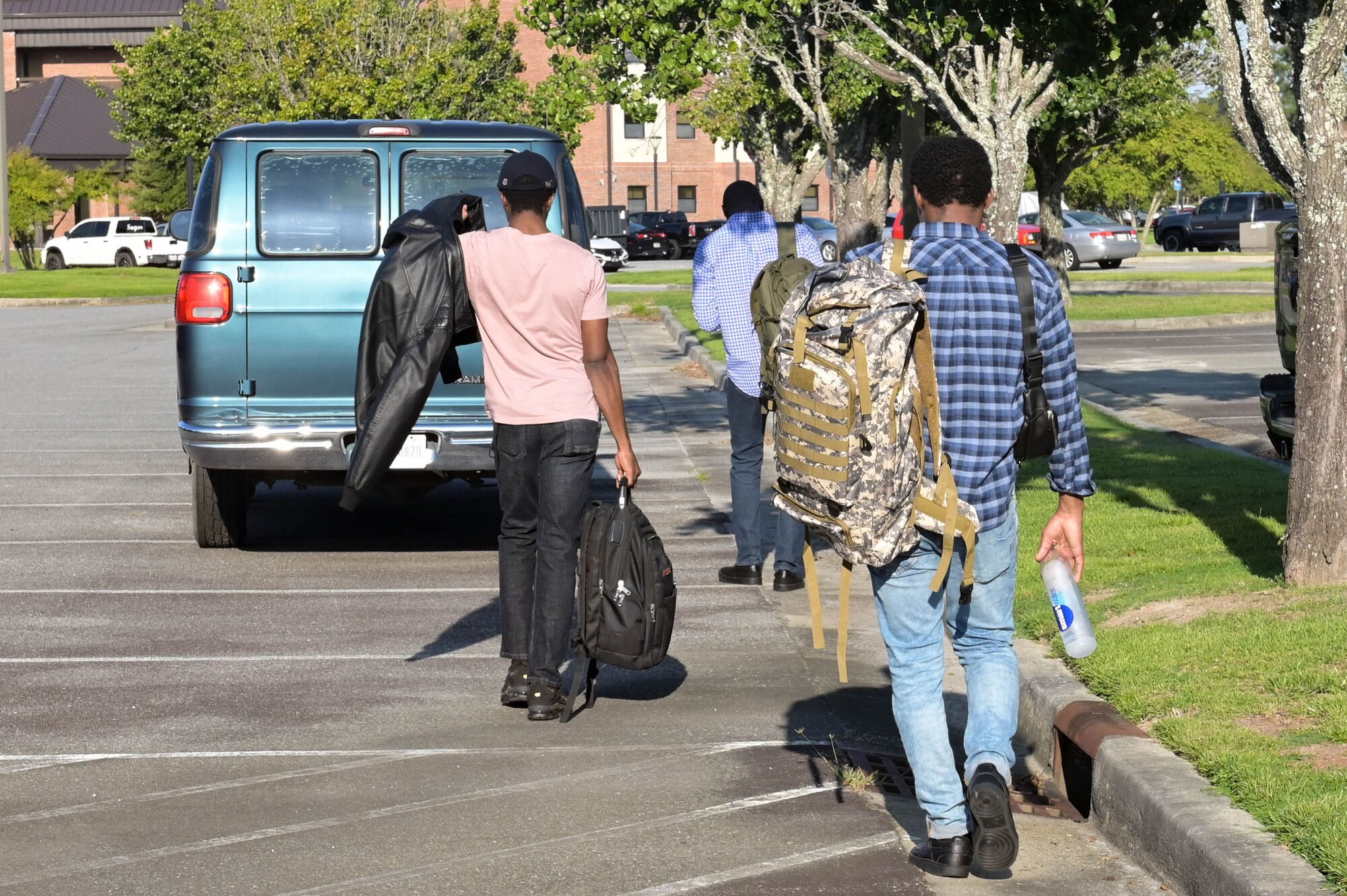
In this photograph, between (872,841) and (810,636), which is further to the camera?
(810,636)

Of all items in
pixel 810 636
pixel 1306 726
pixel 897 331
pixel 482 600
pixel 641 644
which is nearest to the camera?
pixel 897 331

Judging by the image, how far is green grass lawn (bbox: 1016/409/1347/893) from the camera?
5078 mm

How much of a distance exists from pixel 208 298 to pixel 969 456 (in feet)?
18.2

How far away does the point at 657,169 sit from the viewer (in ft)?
267

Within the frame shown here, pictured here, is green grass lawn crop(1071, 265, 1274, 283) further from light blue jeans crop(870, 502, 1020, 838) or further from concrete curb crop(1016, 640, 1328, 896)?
light blue jeans crop(870, 502, 1020, 838)

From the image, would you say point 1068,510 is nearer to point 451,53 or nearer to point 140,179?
point 451,53

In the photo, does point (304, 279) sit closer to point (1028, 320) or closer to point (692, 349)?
point (1028, 320)

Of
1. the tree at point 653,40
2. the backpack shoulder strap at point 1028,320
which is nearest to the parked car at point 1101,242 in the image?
the tree at point 653,40

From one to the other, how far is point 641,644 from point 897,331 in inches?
87.9

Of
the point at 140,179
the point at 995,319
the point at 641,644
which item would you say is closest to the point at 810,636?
the point at 641,644

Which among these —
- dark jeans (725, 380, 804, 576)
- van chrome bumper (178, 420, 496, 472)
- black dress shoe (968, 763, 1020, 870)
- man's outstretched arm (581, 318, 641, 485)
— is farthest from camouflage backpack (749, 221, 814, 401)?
black dress shoe (968, 763, 1020, 870)

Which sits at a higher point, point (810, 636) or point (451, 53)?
point (451, 53)

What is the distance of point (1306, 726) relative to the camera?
18.5ft

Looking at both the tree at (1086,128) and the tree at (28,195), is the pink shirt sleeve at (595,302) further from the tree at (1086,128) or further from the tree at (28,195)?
the tree at (28,195)
